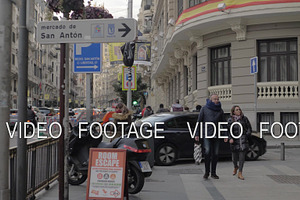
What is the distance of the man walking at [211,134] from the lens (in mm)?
9367

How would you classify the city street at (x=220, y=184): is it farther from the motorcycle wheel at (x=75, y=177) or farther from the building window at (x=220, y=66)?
the building window at (x=220, y=66)

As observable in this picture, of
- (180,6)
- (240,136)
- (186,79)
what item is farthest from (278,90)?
(240,136)

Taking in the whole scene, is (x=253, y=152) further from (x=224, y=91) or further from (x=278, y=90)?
(x=224, y=91)

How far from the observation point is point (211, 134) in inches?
366

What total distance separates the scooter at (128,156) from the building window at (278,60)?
544 inches

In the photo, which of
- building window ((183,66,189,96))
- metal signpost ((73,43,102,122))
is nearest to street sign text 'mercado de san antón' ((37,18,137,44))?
metal signpost ((73,43,102,122))

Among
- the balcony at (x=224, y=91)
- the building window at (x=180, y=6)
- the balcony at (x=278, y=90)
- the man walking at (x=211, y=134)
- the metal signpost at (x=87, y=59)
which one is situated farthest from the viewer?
the building window at (x=180, y=6)

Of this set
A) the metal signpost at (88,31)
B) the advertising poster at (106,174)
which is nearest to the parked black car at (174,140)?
the advertising poster at (106,174)

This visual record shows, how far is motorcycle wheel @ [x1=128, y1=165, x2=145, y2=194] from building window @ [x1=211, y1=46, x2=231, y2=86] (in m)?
14.7

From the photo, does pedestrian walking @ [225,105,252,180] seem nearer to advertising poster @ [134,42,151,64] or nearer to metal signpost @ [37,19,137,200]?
metal signpost @ [37,19,137,200]

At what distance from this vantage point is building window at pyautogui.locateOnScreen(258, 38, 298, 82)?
2000 cm

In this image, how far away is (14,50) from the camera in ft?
174

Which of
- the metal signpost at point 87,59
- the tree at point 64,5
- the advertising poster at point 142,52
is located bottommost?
the metal signpost at point 87,59

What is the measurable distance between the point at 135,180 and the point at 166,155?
14.4 feet
